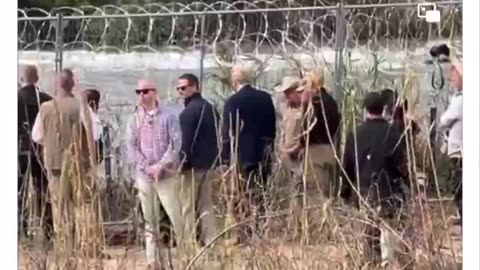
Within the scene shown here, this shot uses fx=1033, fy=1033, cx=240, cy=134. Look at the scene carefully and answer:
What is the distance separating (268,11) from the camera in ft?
9.87

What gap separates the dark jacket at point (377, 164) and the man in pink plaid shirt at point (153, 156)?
1.68ft

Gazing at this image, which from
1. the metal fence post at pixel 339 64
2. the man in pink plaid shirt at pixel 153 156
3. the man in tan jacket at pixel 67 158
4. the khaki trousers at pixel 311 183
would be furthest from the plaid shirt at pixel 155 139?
the metal fence post at pixel 339 64

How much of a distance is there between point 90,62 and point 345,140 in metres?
0.78

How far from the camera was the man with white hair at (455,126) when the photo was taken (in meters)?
2.95

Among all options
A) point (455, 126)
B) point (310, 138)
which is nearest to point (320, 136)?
point (310, 138)

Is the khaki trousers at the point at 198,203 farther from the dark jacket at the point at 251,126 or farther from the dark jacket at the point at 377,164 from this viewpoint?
the dark jacket at the point at 377,164

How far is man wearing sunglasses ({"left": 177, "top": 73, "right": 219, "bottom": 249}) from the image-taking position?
3.04m

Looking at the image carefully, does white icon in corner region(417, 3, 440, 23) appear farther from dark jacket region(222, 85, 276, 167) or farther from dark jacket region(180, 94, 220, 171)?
dark jacket region(180, 94, 220, 171)

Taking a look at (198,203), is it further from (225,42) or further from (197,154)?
(225,42)

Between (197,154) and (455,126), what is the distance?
752 mm

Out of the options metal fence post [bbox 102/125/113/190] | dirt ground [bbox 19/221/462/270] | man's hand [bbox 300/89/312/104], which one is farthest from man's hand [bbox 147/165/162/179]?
man's hand [bbox 300/89/312/104]

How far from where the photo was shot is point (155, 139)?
3053mm

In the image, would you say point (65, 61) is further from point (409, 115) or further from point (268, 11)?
point (409, 115)
